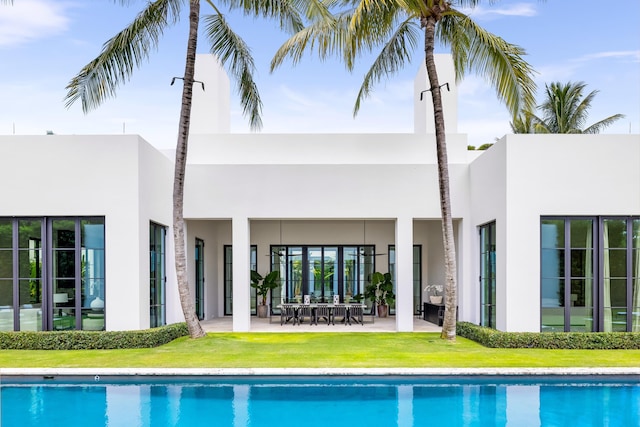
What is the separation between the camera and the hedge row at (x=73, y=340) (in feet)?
36.3

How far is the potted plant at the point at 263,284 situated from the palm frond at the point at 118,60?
297 inches

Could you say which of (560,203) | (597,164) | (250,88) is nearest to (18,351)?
(250,88)

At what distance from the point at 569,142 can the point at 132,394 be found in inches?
362

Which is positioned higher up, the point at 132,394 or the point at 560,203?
the point at 560,203

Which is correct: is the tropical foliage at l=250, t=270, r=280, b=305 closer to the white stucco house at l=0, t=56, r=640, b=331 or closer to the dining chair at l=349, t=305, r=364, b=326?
the dining chair at l=349, t=305, r=364, b=326

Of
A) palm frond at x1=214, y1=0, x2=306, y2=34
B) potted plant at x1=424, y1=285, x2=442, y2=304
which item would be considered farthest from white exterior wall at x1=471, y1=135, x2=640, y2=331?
palm frond at x1=214, y1=0, x2=306, y2=34

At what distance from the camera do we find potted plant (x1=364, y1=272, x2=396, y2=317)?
17.6 meters

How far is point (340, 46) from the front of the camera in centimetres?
1185

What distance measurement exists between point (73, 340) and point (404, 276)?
7660 mm

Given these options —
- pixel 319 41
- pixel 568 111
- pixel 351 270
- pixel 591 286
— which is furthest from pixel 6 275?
pixel 568 111

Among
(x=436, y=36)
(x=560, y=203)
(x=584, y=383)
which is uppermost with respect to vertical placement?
(x=436, y=36)

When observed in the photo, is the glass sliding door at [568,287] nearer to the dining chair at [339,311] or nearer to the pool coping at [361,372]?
the pool coping at [361,372]

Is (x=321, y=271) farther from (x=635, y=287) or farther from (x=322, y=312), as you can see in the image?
(x=635, y=287)

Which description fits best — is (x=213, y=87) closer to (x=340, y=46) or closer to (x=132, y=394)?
(x=340, y=46)
